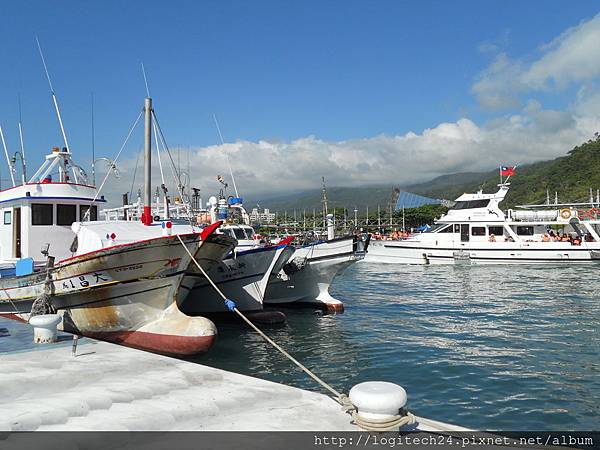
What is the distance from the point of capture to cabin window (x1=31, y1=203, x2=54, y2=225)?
14094mm

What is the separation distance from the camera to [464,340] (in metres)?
12.1

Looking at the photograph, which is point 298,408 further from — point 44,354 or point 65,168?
point 65,168

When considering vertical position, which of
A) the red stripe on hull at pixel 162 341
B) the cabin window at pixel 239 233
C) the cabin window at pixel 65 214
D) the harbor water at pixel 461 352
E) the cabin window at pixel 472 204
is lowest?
the harbor water at pixel 461 352

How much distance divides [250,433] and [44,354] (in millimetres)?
4545

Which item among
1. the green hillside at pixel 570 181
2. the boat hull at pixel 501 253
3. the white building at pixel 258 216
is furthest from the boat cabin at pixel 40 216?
the green hillside at pixel 570 181

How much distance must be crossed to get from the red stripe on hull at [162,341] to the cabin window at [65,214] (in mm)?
4653

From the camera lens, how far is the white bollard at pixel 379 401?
4.42m

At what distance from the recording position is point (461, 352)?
1088cm

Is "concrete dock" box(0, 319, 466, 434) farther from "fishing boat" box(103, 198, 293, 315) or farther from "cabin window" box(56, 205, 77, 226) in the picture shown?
"cabin window" box(56, 205, 77, 226)

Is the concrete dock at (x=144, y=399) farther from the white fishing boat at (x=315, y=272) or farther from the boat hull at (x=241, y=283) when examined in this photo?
the white fishing boat at (x=315, y=272)

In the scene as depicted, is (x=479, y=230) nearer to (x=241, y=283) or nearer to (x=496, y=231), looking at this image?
(x=496, y=231)

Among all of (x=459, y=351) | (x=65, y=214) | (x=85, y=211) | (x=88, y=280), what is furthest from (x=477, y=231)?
(x=88, y=280)

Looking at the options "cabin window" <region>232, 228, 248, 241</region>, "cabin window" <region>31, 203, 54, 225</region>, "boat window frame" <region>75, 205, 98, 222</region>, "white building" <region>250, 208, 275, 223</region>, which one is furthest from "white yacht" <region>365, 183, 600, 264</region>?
"cabin window" <region>31, 203, 54, 225</region>

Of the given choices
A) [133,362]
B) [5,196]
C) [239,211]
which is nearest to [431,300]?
[239,211]
